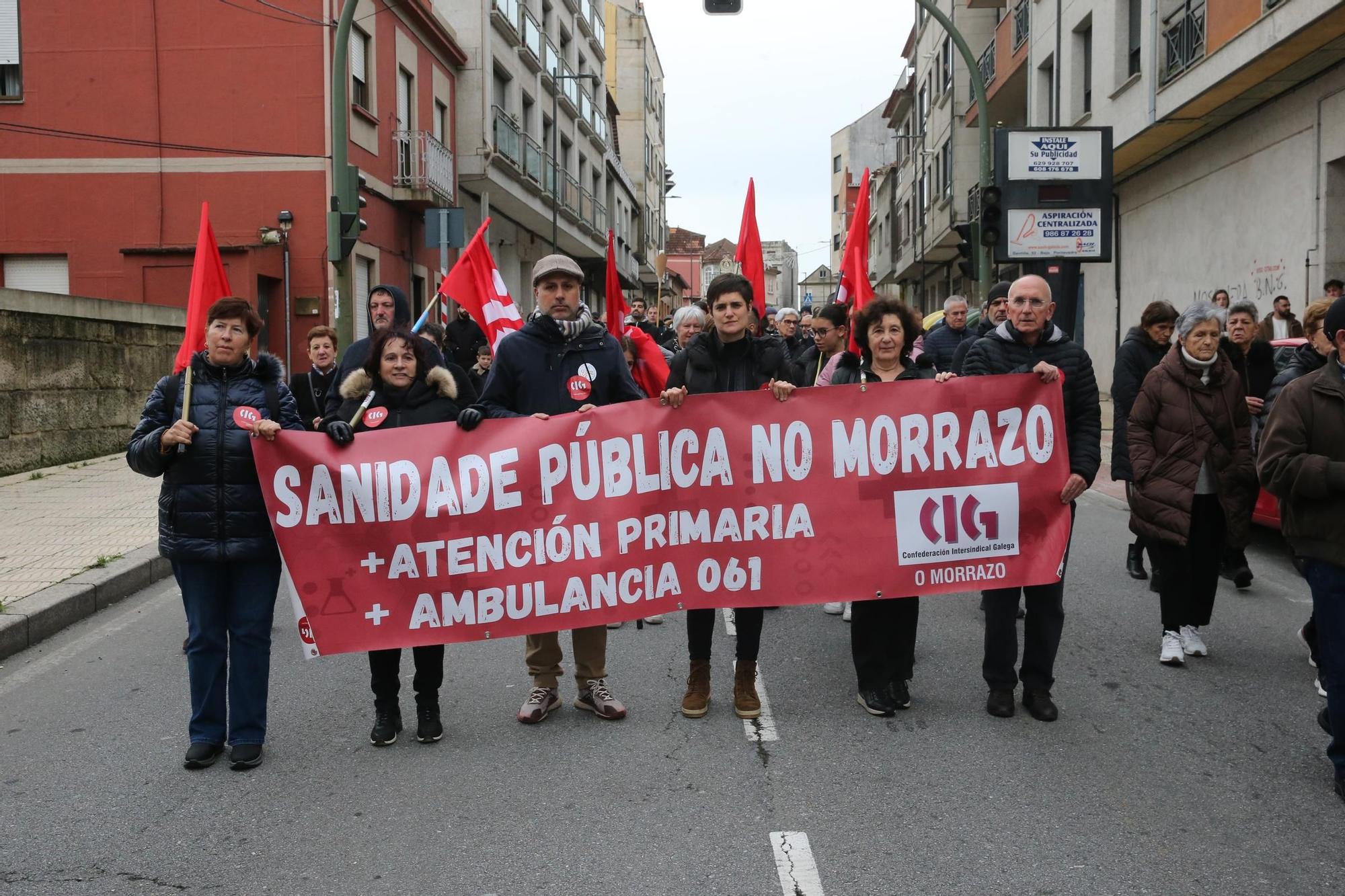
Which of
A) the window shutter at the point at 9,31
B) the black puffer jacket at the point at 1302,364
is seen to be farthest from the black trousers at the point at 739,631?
the window shutter at the point at 9,31

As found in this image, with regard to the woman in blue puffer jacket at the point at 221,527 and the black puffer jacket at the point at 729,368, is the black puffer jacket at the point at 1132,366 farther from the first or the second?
the woman in blue puffer jacket at the point at 221,527

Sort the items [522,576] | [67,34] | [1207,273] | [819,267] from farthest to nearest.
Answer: [819,267] → [67,34] → [1207,273] → [522,576]

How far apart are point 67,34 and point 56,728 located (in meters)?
Result: 19.5

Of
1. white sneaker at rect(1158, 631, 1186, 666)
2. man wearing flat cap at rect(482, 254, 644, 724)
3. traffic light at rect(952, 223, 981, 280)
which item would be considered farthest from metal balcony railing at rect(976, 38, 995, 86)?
man wearing flat cap at rect(482, 254, 644, 724)

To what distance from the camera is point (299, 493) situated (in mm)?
4953

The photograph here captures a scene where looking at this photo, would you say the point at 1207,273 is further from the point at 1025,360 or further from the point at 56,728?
the point at 56,728

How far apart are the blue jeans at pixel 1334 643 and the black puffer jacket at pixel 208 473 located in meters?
4.07

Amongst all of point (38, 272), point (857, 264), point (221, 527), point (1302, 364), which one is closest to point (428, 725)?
point (221, 527)

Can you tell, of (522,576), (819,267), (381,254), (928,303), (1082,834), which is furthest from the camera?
(819,267)

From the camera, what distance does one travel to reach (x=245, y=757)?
15.5ft

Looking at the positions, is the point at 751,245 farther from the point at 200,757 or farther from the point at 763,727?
the point at 200,757

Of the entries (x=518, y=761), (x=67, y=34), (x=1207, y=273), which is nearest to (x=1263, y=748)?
(x=518, y=761)

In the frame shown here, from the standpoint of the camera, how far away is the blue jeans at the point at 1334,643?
167 inches

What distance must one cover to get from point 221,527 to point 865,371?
2.88m
